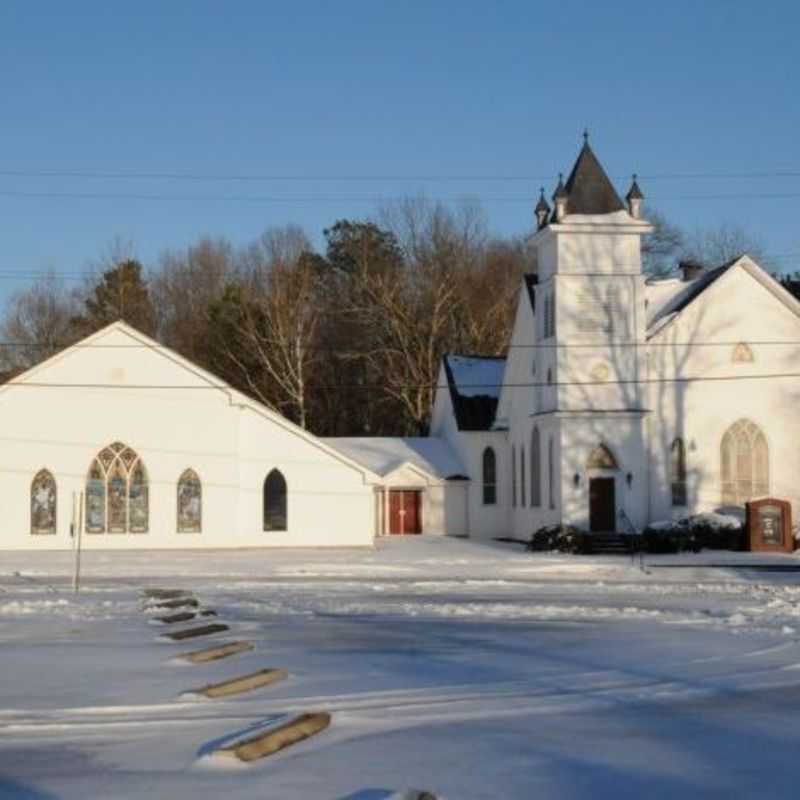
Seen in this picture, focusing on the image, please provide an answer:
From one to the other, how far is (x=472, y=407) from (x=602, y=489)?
37.8ft

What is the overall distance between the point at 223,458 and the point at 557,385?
454 inches

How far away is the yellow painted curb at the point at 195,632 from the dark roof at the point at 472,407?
37.4 meters

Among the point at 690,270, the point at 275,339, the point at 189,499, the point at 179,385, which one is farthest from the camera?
the point at 275,339

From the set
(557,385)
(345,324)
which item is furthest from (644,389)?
(345,324)

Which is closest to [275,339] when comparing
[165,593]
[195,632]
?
[165,593]

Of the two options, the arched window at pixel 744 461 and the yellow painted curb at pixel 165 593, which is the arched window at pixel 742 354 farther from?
the yellow painted curb at pixel 165 593

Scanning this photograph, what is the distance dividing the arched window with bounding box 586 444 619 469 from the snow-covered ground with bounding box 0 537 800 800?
734 inches

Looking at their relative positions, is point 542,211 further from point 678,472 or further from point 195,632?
point 195,632

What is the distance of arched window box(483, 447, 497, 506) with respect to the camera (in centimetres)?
5772

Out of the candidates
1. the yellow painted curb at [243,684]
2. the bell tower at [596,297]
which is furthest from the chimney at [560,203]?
the yellow painted curb at [243,684]

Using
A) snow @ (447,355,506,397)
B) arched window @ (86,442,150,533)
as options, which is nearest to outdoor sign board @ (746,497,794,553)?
snow @ (447,355,506,397)

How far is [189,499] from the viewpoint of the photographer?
1946 inches

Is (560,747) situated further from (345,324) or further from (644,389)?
(345,324)

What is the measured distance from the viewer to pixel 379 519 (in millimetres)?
59281
